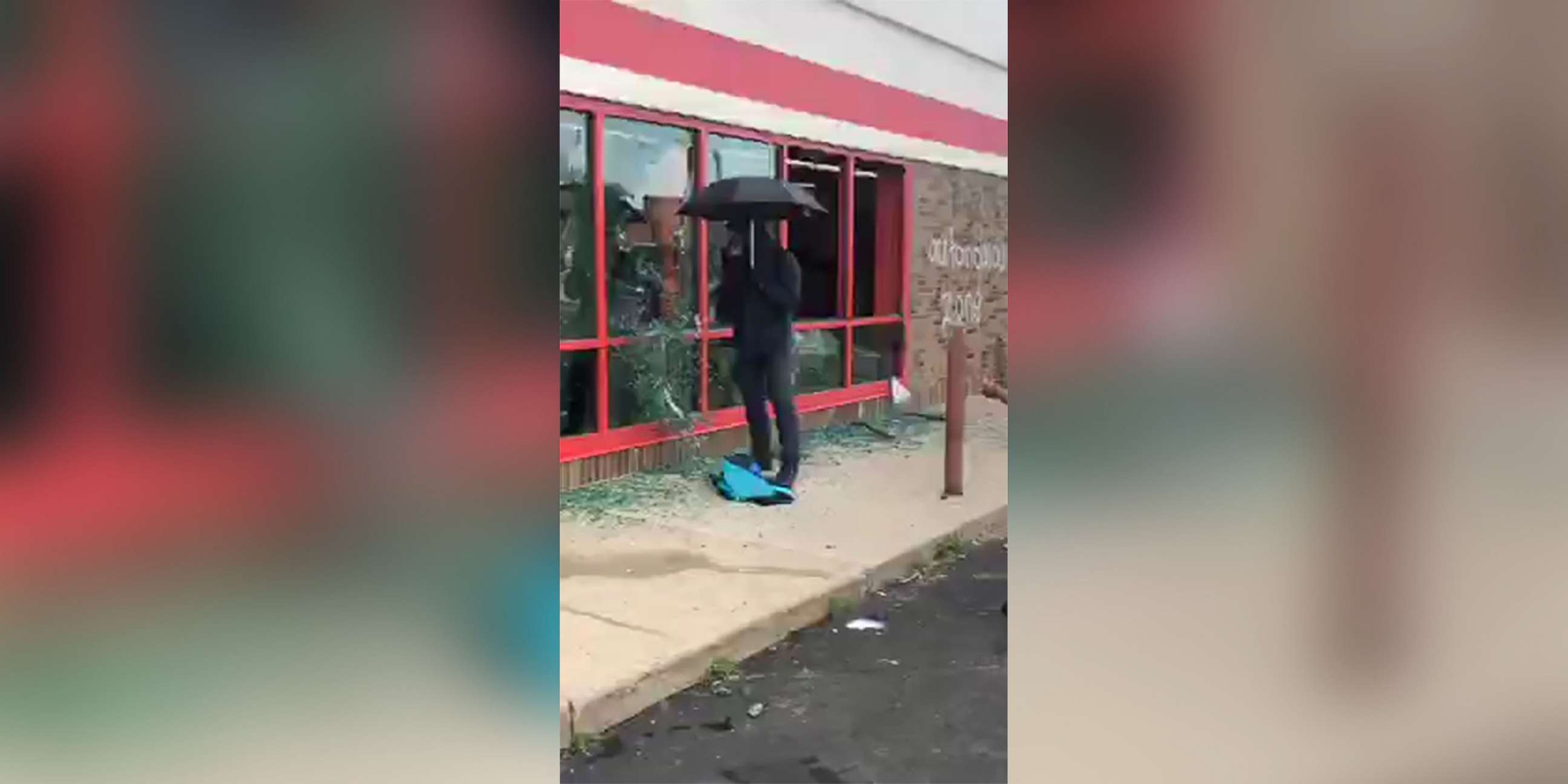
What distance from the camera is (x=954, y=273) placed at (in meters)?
12.8

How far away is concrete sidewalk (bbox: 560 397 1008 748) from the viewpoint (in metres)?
4.70

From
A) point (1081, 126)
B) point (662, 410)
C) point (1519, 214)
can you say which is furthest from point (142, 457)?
point (662, 410)

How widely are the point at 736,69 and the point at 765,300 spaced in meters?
1.43

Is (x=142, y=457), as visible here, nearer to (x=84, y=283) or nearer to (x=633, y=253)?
(x=84, y=283)

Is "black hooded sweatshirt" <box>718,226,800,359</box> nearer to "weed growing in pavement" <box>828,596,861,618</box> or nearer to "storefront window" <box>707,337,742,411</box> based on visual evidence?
"storefront window" <box>707,337,742,411</box>

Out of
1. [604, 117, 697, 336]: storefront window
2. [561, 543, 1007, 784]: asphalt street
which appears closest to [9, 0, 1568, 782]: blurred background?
[561, 543, 1007, 784]: asphalt street

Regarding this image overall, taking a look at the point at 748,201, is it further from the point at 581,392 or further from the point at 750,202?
the point at 581,392

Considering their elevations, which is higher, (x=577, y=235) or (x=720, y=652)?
(x=577, y=235)

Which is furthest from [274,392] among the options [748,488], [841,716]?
[748,488]

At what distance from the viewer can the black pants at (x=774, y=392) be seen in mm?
7883

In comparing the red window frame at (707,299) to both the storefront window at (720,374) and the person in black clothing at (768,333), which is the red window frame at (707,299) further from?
the person in black clothing at (768,333)

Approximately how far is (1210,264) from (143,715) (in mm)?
1284

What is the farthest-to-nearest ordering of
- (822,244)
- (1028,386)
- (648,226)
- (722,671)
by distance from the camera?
1. (822,244)
2. (648,226)
3. (722,671)
4. (1028,386)

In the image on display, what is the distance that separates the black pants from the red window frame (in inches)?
35.1
